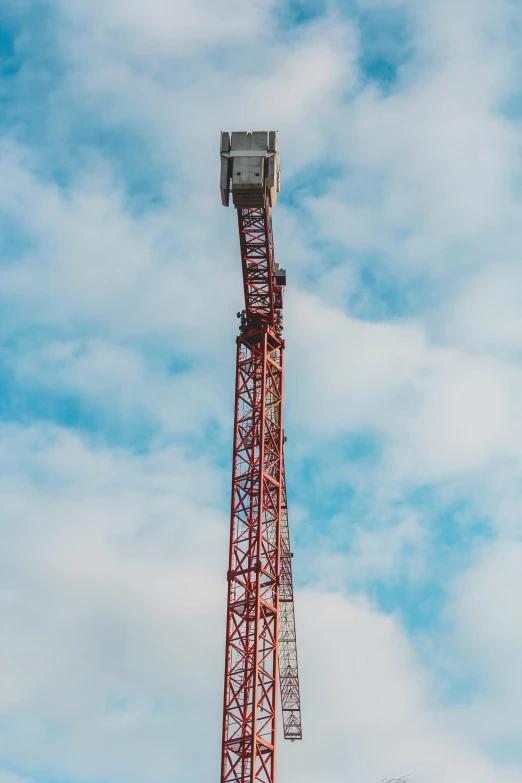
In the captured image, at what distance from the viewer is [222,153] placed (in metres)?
69.2

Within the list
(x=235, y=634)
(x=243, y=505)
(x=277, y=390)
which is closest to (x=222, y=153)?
(x=277, y=390)

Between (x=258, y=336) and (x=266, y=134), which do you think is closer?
(x=266, y=134)

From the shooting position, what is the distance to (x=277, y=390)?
244 ft

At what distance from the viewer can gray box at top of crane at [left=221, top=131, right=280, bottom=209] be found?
68.6 m

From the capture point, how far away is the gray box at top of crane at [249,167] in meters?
68.6

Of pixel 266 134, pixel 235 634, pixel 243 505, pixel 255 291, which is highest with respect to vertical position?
pixel 266 134

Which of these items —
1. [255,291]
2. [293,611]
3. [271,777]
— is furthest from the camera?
[293,611]

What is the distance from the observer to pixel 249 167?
226 feet

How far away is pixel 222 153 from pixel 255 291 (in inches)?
357

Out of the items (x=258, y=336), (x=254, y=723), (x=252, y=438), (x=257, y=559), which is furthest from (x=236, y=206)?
(x=254, y=723)

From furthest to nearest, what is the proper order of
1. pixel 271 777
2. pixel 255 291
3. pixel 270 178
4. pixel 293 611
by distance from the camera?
pixel 293 611 < pixel 255 291 < pixel 270 178 < pixel 271 777

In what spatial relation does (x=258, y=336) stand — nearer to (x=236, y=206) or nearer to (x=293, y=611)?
(x=236, y=206)

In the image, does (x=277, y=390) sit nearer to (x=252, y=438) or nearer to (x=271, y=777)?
(x=252, y=438)

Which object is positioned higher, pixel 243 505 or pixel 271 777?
pixel 243 505
